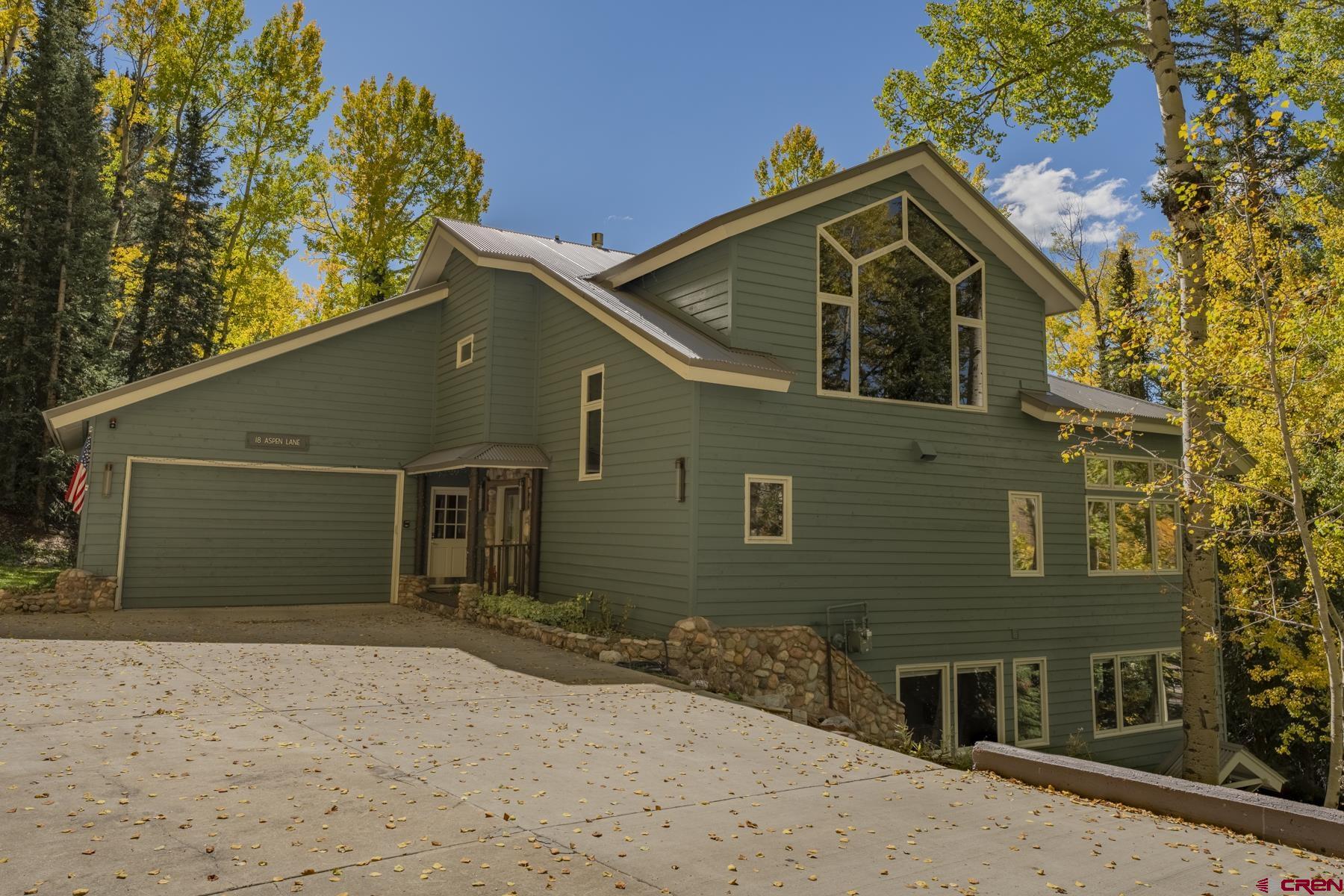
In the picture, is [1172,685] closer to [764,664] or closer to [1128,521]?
[1128,521]

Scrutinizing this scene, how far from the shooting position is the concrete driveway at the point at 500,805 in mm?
3939

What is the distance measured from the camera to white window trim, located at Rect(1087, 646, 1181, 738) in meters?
14.1

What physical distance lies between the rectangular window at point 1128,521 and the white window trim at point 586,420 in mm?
7985

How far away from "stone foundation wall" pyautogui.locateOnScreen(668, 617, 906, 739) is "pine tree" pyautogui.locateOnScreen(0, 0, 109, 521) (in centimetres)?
1774

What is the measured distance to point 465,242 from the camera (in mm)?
14867

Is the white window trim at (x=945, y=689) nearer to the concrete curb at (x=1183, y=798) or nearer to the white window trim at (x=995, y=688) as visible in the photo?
the white window trim at (x=995, y=688)

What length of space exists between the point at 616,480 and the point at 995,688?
21.5 ft

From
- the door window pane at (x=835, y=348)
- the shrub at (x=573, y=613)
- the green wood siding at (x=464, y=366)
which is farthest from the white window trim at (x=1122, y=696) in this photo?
the green wood siding at (x=464, y=366)

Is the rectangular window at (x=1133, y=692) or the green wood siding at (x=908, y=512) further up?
the green wood siding at (x=908, y=512)

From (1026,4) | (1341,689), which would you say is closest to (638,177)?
(1026,4)

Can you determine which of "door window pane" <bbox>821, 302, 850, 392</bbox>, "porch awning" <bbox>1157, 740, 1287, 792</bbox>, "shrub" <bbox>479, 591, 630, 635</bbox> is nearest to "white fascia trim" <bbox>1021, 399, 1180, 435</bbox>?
"door window pane" <bbox>821, 302, 850, 392</bbox>

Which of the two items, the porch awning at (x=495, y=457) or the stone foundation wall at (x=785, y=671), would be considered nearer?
the stone foundation wall at (x=785, y=671)

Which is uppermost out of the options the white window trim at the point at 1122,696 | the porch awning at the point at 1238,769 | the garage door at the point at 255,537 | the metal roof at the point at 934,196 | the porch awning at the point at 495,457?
the metal roof at the point at 934,196

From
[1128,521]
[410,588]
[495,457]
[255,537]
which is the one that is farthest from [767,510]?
[255,537]
